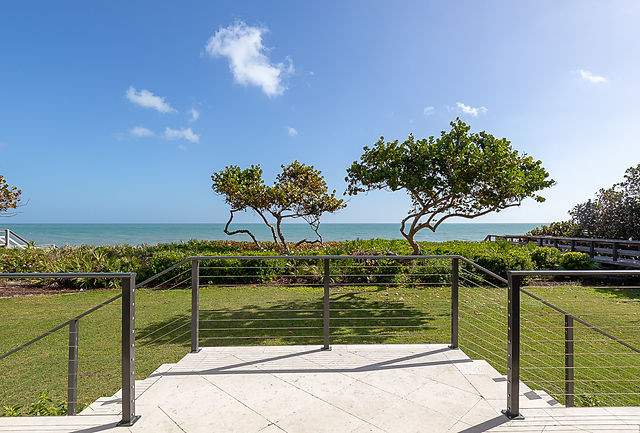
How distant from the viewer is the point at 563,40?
296 inches

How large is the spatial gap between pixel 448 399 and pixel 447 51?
8804mm

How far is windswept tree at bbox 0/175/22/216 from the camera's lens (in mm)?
15641

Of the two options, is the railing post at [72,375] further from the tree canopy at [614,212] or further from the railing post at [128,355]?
the tree canopy at [614,212]

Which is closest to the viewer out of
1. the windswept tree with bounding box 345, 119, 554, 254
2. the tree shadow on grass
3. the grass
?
the grass

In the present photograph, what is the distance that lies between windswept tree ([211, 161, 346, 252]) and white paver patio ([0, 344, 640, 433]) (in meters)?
9.17

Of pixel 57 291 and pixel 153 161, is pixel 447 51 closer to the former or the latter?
pixel 57 291

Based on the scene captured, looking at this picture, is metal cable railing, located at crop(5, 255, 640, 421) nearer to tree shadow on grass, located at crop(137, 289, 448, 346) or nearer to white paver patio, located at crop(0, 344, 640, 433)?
tree shadow on grass, located at crop(137, 289, 448, 346)

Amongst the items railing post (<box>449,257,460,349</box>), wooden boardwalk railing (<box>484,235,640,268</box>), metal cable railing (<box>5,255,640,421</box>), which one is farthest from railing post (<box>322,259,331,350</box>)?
wooden boardwalk railing (<box>484,235,640,268</box>)

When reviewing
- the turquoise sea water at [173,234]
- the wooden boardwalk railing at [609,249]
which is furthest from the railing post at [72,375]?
the turquoise sea water at [173,234]

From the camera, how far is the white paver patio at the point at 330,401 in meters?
2.27

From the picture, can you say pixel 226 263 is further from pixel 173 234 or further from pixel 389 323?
pixel 173 234

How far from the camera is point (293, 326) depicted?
607 cm

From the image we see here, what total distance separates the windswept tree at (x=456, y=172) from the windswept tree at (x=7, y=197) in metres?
16.3

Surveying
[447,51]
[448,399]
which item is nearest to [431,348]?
[448,399]
